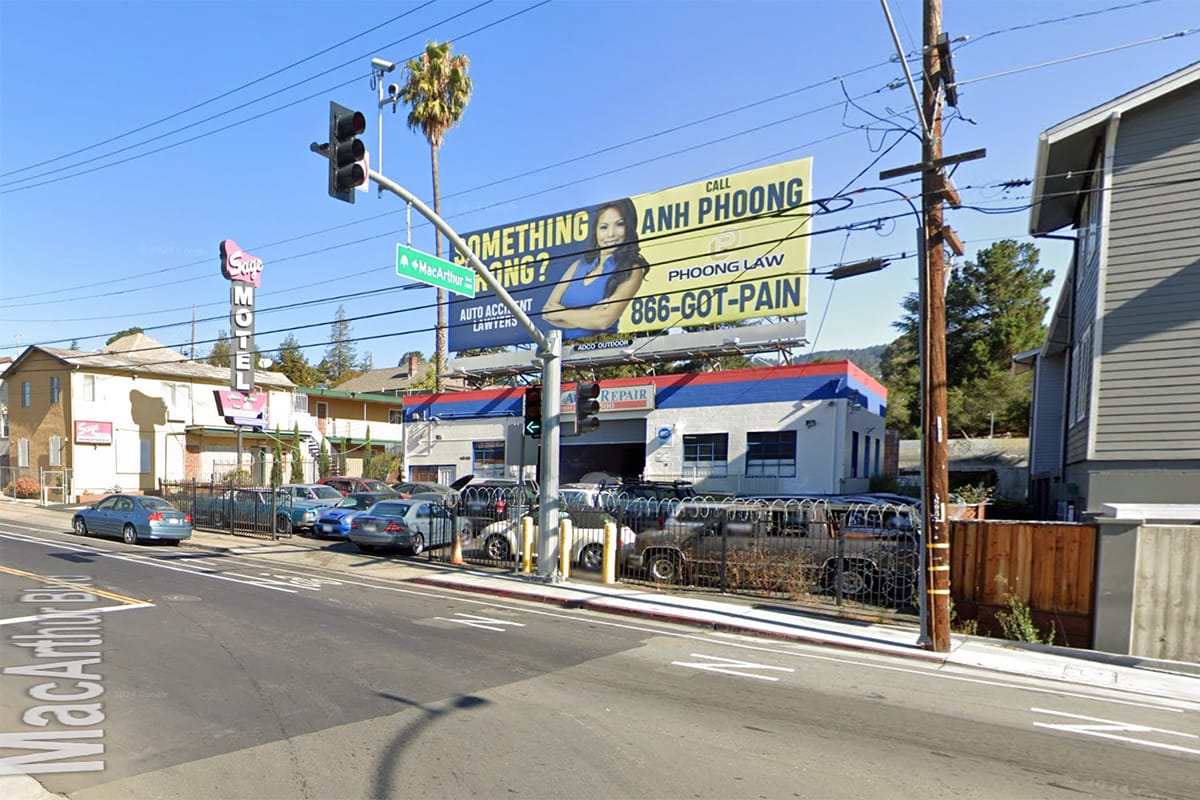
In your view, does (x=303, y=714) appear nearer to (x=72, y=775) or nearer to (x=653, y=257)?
(x=72, y=775)

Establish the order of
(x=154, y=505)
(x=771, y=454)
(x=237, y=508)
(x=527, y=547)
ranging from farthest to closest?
1. (x=771, y=454)
2. (x=237, y=508)
3. (x=154, y=505)
4. (x=527, y=547)

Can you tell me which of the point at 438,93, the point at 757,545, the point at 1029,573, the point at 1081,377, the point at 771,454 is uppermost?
the point at 438,93

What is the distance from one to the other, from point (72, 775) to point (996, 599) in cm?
1168

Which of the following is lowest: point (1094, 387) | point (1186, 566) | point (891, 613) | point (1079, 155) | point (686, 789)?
point (891, 613)

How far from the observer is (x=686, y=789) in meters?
5.14

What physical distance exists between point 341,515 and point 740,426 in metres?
13.4

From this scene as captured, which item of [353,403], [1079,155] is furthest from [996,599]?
[353,403]

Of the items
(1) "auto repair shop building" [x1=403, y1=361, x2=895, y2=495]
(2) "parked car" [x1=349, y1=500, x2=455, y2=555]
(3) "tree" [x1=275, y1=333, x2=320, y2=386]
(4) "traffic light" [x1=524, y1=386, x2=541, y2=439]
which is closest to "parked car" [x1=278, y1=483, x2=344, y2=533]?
(2) "parked car" [x1=349, y1=500, x2=455, y2=555]

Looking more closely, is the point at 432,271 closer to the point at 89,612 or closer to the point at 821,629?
the point at 89,612

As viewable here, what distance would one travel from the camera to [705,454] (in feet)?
87.6

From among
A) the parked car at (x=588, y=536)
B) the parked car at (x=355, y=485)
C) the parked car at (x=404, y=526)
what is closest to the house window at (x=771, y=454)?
the parked car at (x=588, y=536)

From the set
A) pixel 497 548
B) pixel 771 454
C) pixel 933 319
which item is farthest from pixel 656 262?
pixel 933 319

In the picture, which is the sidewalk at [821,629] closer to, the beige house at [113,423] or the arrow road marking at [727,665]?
the arrow road marking at [727,665]

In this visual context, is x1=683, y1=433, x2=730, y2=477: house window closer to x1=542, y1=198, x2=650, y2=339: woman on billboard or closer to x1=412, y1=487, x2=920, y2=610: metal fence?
x1=542, y1=198, x2=650, y2=339: woman on billboard
